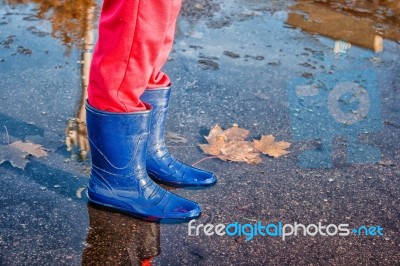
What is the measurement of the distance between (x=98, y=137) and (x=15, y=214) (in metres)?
0.42

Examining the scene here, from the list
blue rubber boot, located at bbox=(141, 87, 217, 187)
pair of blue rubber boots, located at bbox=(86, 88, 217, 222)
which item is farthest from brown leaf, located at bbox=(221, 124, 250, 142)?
pair of blue rubber boots, located at bbox=(86, 88, 217, 222)

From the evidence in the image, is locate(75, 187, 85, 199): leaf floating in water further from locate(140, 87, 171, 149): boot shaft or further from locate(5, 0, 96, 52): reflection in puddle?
locate(5, 0, 96, 52): reflection in puddle

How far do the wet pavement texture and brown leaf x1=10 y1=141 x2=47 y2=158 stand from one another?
0.03m

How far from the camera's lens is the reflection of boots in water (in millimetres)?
1973

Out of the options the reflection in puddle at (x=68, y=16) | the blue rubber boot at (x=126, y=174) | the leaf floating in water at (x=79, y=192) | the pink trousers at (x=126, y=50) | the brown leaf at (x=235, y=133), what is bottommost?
the reflection in puddle at (x=68, y=16)

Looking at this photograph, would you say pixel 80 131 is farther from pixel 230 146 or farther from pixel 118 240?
pixel 118 240

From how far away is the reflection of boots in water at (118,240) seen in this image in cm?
197

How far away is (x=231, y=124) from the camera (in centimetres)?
300

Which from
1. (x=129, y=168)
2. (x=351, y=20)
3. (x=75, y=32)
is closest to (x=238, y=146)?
(x=129, y=168)

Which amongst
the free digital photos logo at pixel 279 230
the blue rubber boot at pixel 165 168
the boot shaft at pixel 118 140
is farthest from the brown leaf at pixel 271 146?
the boot shaft at pixel 118 140

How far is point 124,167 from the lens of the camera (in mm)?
2146

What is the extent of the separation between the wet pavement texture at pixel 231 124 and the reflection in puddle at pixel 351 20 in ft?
0.06

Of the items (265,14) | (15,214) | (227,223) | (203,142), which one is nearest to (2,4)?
(265,14)

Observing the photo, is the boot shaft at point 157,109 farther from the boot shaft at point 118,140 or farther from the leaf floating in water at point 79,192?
the leaf floating in water at point 79,192
